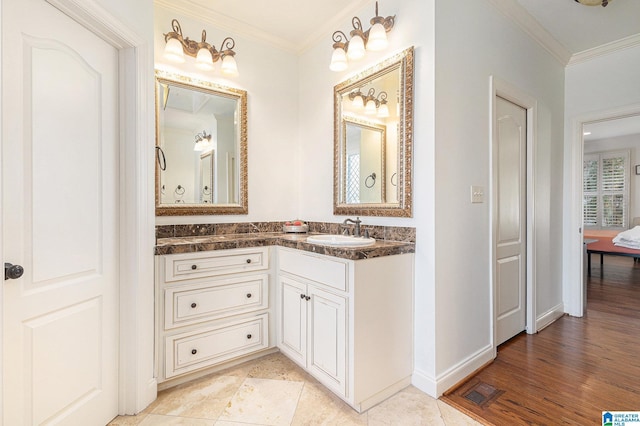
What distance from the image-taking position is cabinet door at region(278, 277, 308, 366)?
6.29 ft

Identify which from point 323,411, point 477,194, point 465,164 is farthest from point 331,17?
point 323,411

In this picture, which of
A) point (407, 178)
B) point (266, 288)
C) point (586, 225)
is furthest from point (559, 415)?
point (586, 225)

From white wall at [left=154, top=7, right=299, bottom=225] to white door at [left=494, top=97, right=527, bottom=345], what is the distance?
5.82ft

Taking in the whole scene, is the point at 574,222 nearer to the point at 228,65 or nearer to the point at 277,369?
the point at 277,369

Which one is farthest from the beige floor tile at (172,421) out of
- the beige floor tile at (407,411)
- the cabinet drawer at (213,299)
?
the beige floor tile at (407,411)

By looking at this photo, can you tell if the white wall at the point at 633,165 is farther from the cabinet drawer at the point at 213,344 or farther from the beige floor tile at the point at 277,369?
the cabinet drawer at the point at 213,344

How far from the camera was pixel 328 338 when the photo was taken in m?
1.71

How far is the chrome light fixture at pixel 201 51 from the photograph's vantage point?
2062 mm

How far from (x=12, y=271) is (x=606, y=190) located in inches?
391

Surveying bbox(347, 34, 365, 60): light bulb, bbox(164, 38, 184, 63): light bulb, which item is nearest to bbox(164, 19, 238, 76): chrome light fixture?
bbox(164, 38, 184, 63): light bulb

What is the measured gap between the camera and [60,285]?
50.9 inches

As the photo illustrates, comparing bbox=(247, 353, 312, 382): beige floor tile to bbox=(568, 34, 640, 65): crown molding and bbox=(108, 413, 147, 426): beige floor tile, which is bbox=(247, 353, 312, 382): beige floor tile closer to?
bbox=(108, 413, 147, 426): beige floor tile

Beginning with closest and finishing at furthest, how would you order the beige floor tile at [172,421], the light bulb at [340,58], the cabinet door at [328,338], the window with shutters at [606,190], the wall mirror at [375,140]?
the beige floor tile at [172,421]
the cabinet door at [328,338]
the wall mirror at [375,140]
the light bulb at [340,58]
the window with shutters at [606,190]

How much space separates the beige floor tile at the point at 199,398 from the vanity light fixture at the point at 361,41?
2.34 meters
